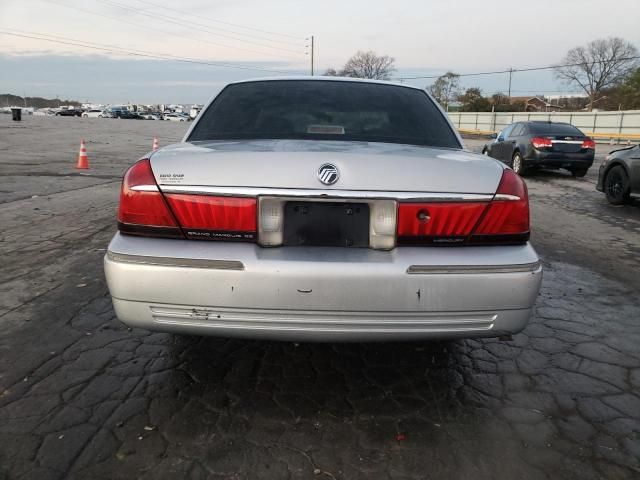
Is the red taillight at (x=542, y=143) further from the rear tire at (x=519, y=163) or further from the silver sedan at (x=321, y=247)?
the silver sedan at (x=321, y=247)

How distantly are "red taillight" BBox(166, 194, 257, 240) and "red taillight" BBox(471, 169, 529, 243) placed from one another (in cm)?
104

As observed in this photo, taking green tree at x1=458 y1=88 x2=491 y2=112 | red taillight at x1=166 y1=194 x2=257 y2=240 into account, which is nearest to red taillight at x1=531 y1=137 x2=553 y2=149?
red taillight at x1=166 y1=194 x2=257 y2=240

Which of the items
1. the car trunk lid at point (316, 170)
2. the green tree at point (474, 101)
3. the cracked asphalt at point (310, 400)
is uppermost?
the green tree at point (474, 101)

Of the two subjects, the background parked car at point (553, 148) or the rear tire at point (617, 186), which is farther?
the background parked car at point (553, 148)

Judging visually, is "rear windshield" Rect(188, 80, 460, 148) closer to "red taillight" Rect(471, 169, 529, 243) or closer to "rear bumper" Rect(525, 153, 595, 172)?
"red taillight" Rect(471, 169, 529, 243)

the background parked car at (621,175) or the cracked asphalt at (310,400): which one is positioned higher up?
the background parked car at (621,175)

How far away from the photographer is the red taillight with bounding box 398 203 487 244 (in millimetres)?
2342

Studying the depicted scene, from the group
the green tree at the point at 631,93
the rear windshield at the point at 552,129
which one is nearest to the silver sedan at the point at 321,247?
the rear windshield at the point at 552,129

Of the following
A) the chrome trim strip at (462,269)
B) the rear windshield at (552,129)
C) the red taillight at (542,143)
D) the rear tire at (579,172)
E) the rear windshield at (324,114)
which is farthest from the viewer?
the rear tire at (579,172)

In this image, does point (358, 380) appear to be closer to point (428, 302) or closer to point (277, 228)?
point (428, 302)

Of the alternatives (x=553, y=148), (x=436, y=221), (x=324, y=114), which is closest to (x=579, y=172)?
(x=553, y=148)

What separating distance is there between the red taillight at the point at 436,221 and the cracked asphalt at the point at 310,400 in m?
0.88

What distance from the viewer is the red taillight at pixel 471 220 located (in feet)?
7.72

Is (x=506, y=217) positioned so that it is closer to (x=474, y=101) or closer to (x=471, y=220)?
(x=471, y=220)
